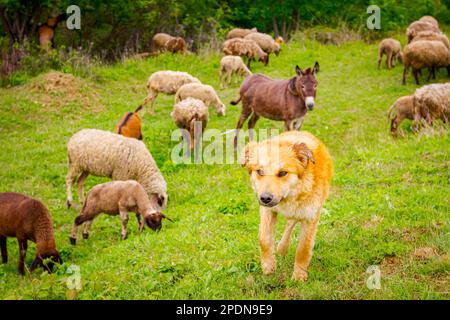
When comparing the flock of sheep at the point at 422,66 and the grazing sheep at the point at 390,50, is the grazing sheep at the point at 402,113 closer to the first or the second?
the flock of sheep at the point at 422,66

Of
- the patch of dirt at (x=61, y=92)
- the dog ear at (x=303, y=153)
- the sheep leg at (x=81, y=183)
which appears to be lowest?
the sheep leg at (x=81, y=183)

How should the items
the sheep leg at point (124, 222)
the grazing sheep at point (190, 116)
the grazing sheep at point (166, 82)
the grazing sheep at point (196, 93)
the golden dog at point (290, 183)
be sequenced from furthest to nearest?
the grazing sheep at point (166, 82) < the grazing sheep at point (196, 93) < the grazing sheep at point (190, 116) < the sheep leg at point (124, 222) < the golden dog at point (290, 183)

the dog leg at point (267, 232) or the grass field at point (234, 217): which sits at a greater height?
the dog leg at point (267, 232)

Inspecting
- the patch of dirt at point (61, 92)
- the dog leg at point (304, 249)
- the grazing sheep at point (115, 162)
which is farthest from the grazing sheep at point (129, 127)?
the dog leg at point (304, 249)

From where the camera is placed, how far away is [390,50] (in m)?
20.3

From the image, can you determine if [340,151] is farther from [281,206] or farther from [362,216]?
[281,206]

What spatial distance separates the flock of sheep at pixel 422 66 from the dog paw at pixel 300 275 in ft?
26.8

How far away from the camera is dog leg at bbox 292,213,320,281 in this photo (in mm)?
5598

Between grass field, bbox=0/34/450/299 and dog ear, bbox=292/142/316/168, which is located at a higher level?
dog ear, bbox=292/142/316/168

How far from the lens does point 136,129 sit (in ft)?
41.9

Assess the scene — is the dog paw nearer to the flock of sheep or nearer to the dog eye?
the dog eye

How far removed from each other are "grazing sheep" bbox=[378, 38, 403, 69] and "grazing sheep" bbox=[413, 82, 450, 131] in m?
7.67

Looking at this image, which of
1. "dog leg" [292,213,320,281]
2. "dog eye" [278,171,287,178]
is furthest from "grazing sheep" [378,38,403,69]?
"dog eye" [278,171,287,178]

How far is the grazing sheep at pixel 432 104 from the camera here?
41.6ft
